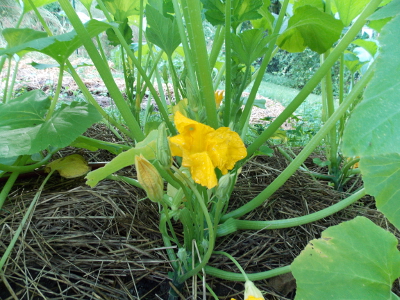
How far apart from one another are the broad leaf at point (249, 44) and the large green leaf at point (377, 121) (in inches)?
17.3

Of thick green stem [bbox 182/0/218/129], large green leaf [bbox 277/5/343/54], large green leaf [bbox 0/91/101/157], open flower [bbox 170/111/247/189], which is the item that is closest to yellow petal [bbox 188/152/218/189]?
open flower [bbox 170/111/247/189]

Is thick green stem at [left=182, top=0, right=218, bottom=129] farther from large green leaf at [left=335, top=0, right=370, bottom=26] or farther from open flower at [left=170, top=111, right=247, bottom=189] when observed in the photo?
large green leaf at [left=335, top=0, right=370, bottom=26]

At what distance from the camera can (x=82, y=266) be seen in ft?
2.33

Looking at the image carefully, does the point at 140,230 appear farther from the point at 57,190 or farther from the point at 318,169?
the point at 318,169

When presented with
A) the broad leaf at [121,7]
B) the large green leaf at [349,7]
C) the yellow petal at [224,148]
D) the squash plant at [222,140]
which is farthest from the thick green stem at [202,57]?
the large green leaf at [349,7]

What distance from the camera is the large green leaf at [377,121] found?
300 millimetres

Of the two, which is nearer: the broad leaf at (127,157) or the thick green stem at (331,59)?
the broad leaf at (127,157)

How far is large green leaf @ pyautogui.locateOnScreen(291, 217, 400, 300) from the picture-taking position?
1.79ft

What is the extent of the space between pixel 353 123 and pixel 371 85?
44mm

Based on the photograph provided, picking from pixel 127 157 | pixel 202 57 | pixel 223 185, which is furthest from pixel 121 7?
pixel 223 185

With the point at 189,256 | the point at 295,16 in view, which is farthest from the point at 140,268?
the point at 295,16

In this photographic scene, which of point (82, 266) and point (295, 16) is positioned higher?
point (295, 16)

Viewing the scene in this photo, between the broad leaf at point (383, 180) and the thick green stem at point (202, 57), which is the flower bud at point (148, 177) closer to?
the thick green stem at point (202, 57)

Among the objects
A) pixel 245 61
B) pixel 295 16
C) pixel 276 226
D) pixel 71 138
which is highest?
pixel 295 16
